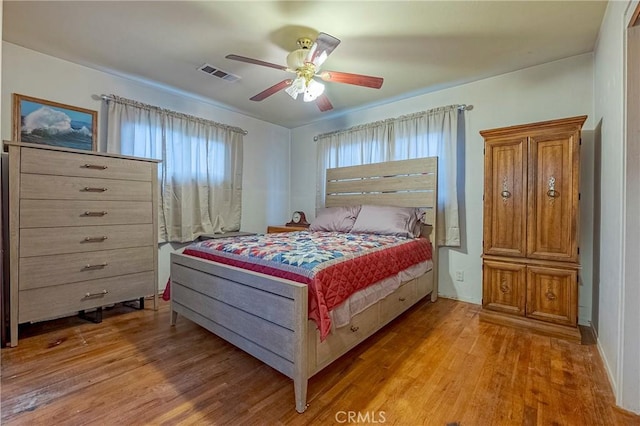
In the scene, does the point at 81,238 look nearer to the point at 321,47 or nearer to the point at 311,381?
the point at 311,381

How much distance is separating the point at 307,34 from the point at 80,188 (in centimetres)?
229

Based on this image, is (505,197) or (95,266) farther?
(505,197)

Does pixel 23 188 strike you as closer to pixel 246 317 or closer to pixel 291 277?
pixel 246 317

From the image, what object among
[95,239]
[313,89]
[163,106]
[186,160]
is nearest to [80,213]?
[95,239]

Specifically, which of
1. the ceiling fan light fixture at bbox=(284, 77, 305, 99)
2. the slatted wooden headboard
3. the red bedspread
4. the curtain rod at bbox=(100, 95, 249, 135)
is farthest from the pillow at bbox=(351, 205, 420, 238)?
the curtain rod at bbox=(100, 95, 249, 135)

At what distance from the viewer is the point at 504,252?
281 centimetres

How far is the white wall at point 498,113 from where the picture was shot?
275cm

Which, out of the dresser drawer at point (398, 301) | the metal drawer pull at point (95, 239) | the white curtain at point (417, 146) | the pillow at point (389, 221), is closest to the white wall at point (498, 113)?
the white curtain at point (417, 146)

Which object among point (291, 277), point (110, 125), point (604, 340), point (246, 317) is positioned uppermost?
point (110, 125)

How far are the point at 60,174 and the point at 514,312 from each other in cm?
404

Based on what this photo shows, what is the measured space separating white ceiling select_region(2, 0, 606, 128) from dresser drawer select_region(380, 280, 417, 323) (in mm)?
2120

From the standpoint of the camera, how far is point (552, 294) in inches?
102

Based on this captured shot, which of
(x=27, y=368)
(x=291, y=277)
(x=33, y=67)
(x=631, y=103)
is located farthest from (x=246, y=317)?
(x=33, y=67)

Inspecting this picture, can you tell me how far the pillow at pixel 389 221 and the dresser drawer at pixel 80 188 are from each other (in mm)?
2243
